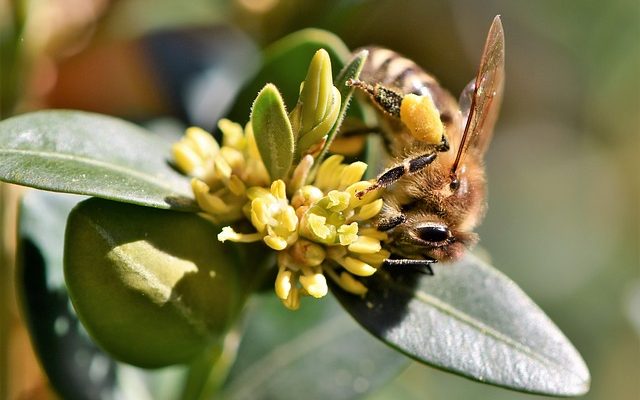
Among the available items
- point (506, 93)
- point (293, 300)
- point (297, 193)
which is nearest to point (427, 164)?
point (297, 193)

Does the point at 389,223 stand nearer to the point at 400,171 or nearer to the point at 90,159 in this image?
the point at 400,171

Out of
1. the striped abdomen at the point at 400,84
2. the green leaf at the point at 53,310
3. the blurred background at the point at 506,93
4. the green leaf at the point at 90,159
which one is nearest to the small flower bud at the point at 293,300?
the green leaf at the point at 90,159

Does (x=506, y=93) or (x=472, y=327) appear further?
(x=506, y=93)

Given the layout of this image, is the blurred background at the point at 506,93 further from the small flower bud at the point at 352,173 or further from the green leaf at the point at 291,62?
the small flower bud at the point at 352,173

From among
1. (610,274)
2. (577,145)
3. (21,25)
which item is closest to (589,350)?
(610,274)

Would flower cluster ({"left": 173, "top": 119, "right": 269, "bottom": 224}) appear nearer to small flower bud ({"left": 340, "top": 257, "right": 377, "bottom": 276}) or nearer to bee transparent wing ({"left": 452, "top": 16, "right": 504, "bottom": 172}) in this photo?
small flower bud ({"left": 340, "top": 257, "right": 377, "bottom": 276})

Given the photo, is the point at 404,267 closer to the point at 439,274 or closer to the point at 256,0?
the point at 439,274
